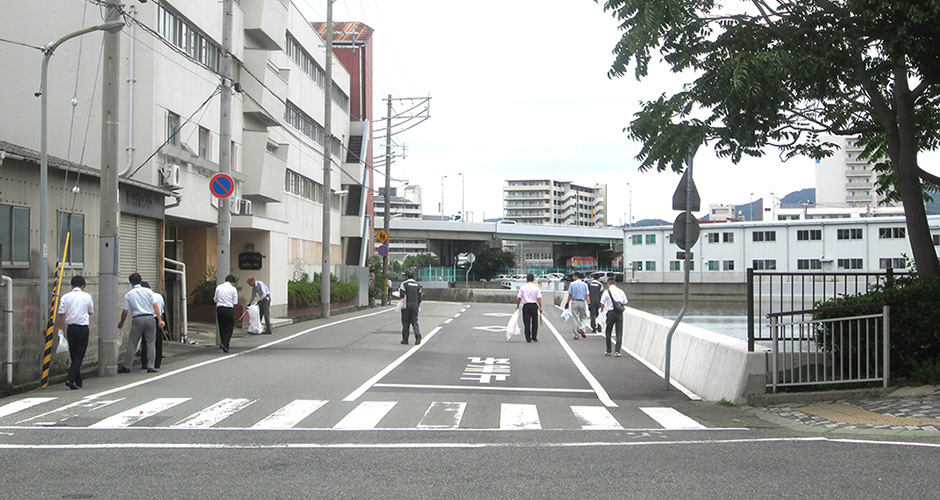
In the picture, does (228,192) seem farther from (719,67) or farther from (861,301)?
(861,301)

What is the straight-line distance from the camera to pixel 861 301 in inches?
451

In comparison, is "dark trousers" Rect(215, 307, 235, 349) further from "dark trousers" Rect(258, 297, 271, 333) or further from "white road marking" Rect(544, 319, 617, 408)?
"white road marking" Rect(544, 319, 617, 408)

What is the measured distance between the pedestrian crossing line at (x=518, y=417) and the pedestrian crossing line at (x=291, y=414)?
2325mm

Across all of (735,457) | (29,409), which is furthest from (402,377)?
(735,457)

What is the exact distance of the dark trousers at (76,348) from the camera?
1196cm

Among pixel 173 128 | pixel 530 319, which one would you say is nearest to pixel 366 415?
pixel 530 319

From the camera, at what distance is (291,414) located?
9.72 metres

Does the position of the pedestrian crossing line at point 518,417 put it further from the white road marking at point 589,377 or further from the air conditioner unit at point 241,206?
the air conditioner unit at point 241,206

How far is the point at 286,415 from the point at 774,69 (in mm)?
7530

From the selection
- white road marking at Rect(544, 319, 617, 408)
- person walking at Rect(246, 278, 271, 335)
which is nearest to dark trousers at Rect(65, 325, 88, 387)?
white road marking at Rect(544, 319, 617, 408)

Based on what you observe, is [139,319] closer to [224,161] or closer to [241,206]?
[224,161]

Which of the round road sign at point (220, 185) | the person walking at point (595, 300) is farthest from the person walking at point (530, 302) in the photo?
the round road sign at point (220, 185)

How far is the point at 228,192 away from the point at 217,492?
13.6m

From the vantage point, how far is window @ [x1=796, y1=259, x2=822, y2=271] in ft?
233
